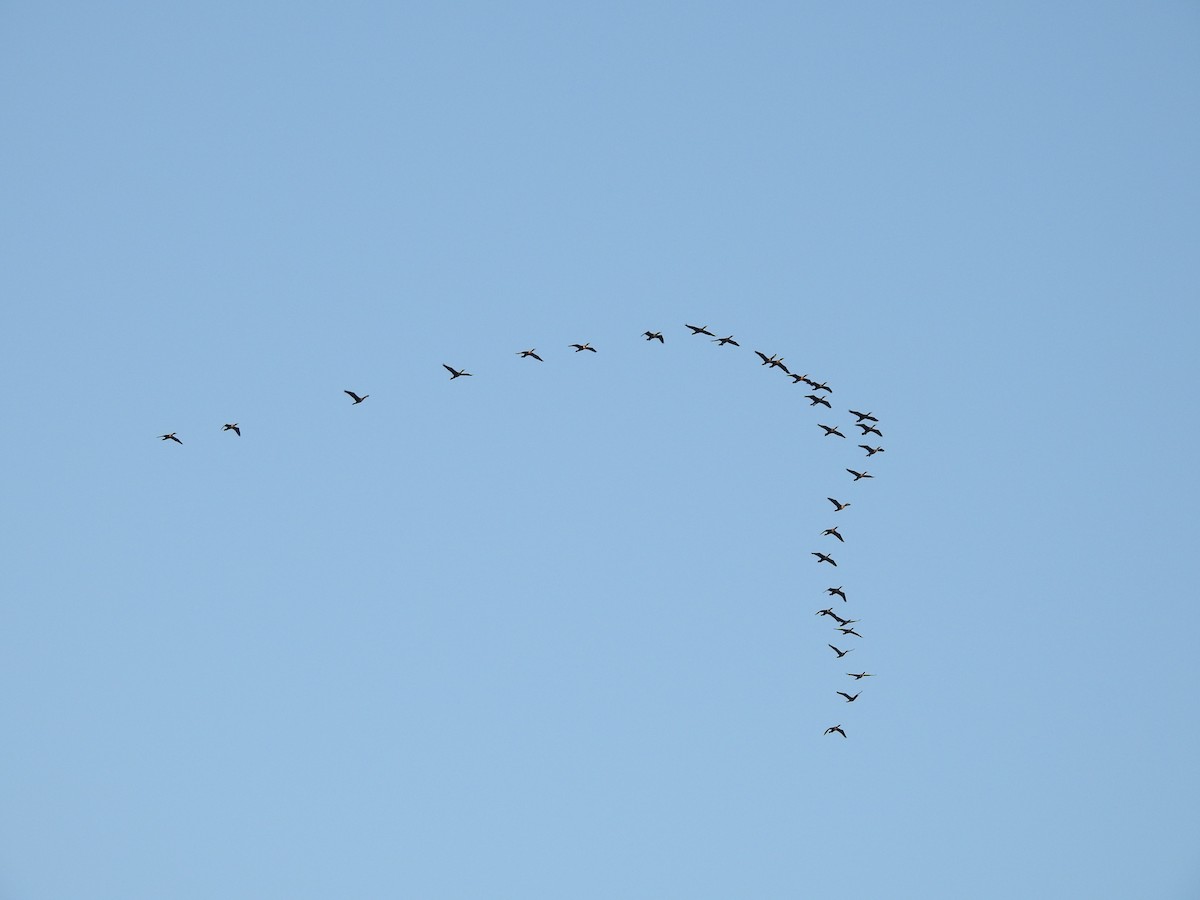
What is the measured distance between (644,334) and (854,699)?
116 feet

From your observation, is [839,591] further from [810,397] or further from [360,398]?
[360,398]

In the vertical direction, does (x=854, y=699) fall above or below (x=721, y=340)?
below

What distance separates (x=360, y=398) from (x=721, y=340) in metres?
30.8

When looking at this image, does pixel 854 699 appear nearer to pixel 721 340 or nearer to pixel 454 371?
pixel 721 340

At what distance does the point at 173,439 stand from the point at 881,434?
189ft

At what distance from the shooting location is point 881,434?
5699 inches

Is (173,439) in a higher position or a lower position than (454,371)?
lower

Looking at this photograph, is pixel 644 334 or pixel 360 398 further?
pixel 644 334

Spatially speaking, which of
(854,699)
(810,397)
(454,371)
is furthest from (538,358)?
(854,699)

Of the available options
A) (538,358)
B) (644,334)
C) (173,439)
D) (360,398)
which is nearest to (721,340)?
(644,334)

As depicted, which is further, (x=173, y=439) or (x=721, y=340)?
(x=721, y=340)

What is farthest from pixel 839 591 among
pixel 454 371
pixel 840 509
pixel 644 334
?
pixel 454 371

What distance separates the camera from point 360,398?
433 feet

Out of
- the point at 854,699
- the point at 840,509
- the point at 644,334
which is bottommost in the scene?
the point at 854,699
